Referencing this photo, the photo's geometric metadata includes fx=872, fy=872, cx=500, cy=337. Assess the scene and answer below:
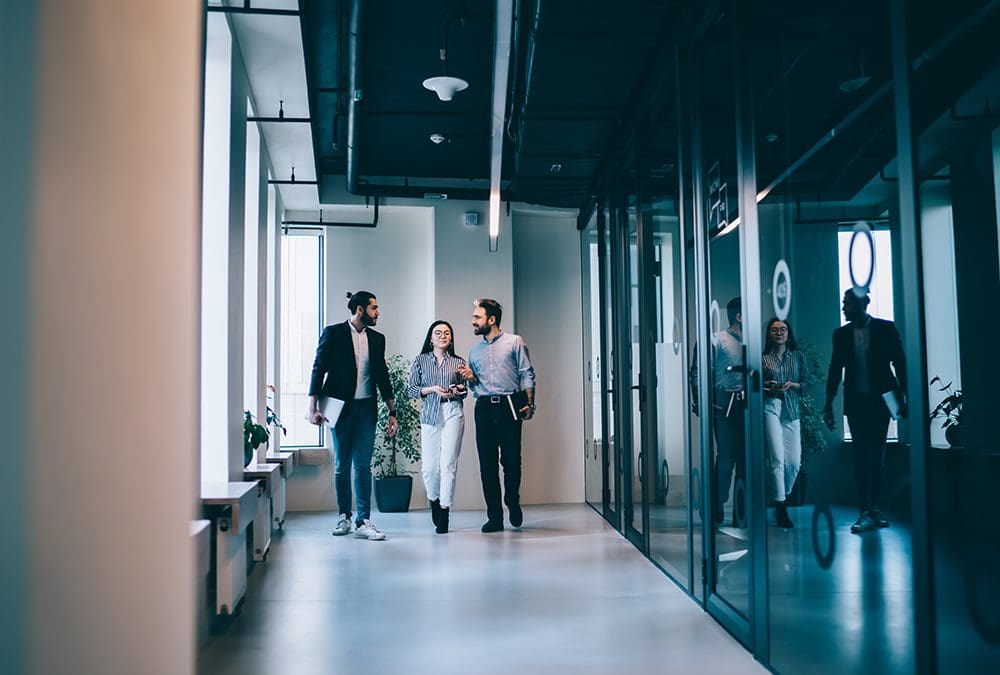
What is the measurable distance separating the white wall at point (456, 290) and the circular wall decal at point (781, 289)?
5.42 metres

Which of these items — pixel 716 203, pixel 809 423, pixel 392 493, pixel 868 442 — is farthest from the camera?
pixel 392 493

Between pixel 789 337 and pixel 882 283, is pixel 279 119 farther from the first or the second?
pixel 882 283

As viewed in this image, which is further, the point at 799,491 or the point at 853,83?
the point at 799,491

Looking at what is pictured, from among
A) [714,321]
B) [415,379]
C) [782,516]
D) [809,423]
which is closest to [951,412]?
[809,423]

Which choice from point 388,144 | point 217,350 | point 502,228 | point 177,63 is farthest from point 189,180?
point 502,228

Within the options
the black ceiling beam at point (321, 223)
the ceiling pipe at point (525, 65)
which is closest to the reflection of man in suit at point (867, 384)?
the ceiling pipe at point (525, 65)

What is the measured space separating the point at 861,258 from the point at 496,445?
4770 mm

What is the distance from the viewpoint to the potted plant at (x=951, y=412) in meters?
1.72

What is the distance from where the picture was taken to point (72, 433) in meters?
0.89

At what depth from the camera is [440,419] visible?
6711 mm

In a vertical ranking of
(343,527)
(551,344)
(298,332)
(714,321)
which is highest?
(298,332)

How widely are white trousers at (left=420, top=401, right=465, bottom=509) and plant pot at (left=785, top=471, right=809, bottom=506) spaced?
13.3 ft

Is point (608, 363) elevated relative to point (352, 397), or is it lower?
elevated

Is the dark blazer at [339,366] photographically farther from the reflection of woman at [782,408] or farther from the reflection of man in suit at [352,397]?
the reflection of woman at [782,408]
